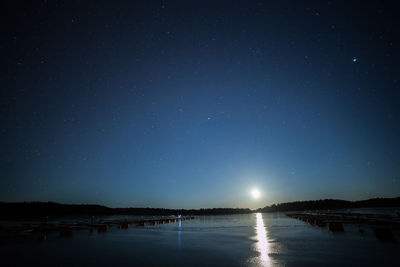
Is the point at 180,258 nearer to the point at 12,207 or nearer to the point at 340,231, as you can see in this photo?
the point at 340,231

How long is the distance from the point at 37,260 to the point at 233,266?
16175 mm

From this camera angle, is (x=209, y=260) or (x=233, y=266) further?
(x=209, y=260)

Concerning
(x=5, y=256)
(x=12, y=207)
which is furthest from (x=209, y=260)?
(x=12, y=207)

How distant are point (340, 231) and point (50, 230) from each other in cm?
5258

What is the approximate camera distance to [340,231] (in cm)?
4175

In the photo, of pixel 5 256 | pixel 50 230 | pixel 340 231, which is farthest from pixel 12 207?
pixel 340 231

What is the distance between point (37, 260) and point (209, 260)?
14.3m

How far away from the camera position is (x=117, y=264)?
60.4 feet

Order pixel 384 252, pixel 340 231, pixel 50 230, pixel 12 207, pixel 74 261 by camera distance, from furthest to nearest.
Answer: pixel 12 207 → pixel 50 230 → pixel 340 231 → pixel 384 252 → pixel 74 261

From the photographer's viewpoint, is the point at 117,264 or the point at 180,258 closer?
the point at 117,264

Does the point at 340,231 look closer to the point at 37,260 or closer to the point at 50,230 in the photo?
the point at 37,260

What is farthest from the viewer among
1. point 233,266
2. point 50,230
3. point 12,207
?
point 12,207

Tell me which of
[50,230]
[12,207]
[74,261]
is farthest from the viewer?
[12,207]

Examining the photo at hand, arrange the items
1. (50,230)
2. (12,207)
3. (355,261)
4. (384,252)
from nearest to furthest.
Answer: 1. (355,261)
2. (384,252)
3. (50,230)
4. (12,207)
